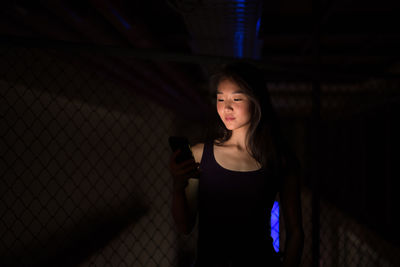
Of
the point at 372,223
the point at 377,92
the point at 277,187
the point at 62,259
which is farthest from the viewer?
the point at 377,92

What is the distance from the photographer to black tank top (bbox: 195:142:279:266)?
905mm

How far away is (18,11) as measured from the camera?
50.9 inches

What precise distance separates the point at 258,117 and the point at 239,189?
0.30m

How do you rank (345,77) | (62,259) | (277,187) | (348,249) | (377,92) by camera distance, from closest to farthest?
(277,187), (345,77), (62,259), (377,92), (348,249)

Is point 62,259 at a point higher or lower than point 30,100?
lower

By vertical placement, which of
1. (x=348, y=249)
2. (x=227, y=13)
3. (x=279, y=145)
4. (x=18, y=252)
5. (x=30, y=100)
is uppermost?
(x=227, y=13)

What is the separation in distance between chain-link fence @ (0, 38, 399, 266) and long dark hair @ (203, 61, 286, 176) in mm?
471

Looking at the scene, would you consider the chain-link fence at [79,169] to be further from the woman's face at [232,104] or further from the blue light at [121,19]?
the woman's face at [232,104]

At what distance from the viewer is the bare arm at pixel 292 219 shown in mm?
928

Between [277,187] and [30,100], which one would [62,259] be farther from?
[277,187]

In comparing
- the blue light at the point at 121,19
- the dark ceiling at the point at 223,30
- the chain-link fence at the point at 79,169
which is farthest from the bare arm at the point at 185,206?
the blue light at the point at 121,19

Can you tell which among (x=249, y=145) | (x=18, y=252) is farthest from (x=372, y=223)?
(x=18, y=252)

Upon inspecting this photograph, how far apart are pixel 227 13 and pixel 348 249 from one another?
4.90m

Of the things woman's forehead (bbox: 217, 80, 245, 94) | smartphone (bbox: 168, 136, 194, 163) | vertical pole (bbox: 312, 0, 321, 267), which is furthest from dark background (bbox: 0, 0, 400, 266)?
smartphone (bbox: 168, 136, 194, 163)
